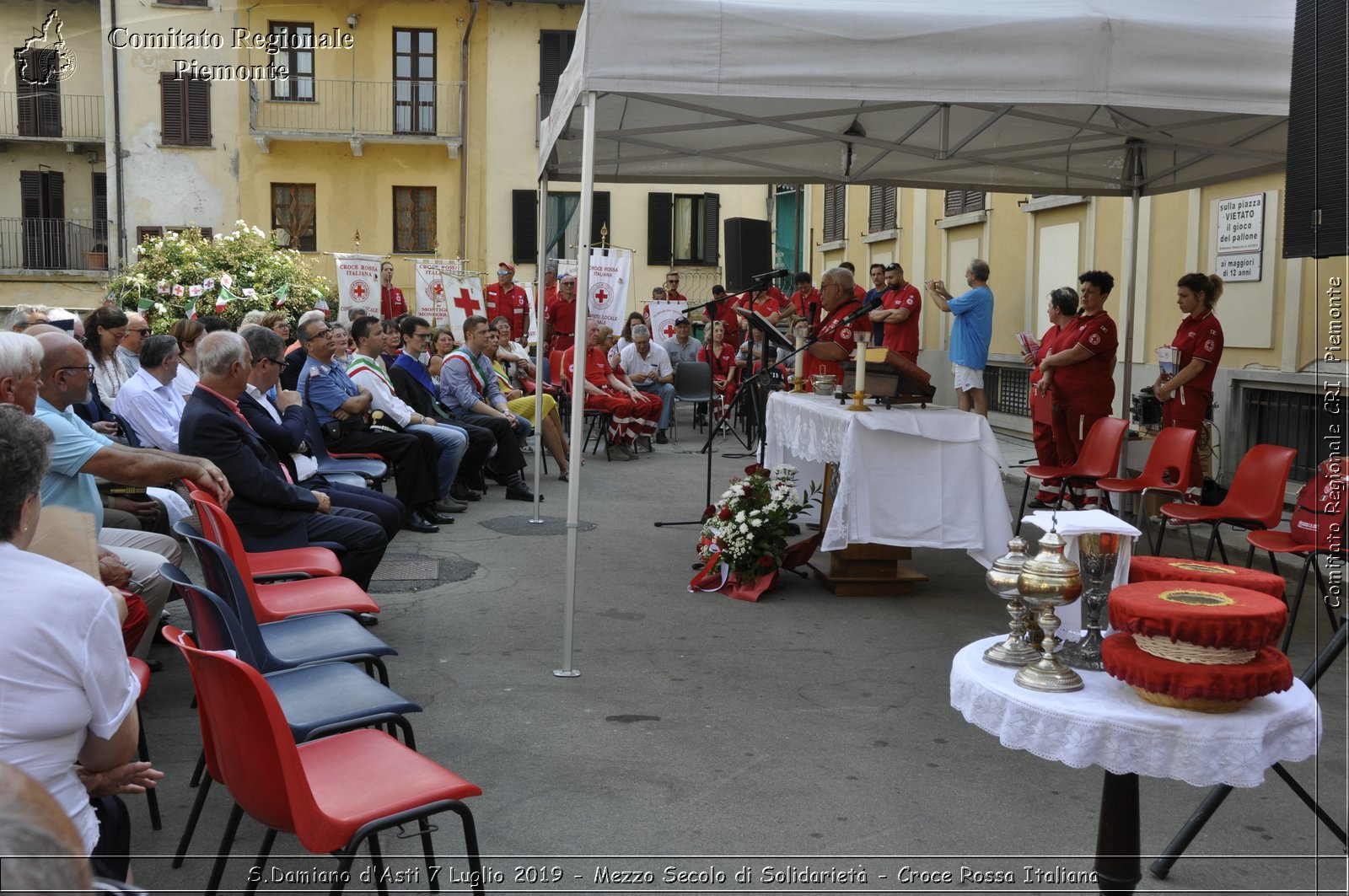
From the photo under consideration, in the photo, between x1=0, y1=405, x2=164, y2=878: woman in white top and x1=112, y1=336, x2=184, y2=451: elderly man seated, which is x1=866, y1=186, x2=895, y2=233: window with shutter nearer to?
x1=112, y1=336, x2=184, y2=451: elderly man seated

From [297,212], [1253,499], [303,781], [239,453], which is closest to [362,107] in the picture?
[297,212]

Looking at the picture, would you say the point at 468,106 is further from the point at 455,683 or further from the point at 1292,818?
the point at 1292,818

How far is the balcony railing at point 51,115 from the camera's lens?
101 ft

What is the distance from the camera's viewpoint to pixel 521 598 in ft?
22.7

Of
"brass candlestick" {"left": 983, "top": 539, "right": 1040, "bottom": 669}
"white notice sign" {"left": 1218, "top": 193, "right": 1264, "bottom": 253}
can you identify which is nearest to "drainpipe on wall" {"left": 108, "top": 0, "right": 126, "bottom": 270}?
"white notice sign" {"left": 1218, "top": 193, "right": 1264, "bottom": 253}

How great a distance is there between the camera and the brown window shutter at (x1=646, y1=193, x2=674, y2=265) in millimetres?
28969

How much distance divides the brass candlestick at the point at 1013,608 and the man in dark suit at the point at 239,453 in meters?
3.61

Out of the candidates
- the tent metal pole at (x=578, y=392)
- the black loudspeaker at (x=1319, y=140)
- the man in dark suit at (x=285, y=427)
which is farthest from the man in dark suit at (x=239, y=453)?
the black loudspeaker at (x=1319, y=140)

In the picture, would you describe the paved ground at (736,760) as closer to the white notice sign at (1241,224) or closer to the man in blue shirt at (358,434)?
the man in blue shirt at (358,434)

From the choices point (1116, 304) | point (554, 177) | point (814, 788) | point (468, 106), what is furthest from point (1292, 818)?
point (468, 106)

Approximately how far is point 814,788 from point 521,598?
3187 mm

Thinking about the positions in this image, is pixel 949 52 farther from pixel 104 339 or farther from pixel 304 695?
pixel 104 339

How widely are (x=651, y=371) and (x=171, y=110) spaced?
1818cm

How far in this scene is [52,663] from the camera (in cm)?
227
